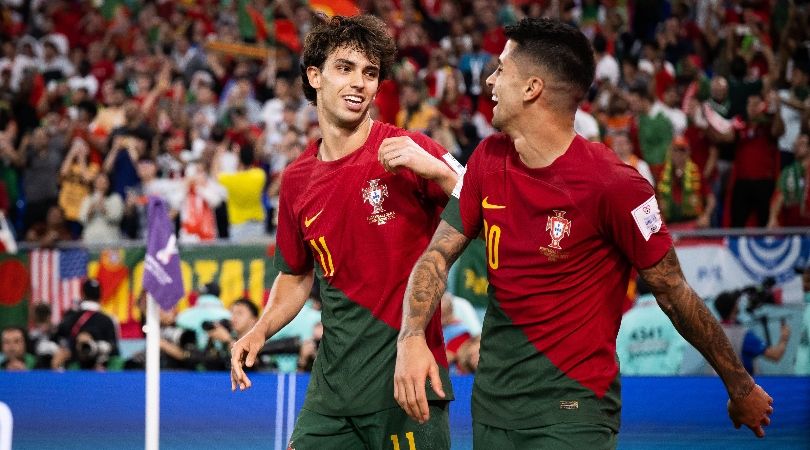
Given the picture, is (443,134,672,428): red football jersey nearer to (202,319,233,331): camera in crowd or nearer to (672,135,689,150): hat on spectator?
(202,319,233,331): camera in crowd

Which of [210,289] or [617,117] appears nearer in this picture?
[210,289]

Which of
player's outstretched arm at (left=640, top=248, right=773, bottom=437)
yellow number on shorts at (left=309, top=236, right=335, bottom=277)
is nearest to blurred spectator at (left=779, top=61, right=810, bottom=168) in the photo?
yellow number on shorts at (left=309, top=236, right=335, bottom=277)

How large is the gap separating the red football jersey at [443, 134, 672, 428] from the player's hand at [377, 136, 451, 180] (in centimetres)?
46

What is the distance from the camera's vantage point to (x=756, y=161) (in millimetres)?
12047

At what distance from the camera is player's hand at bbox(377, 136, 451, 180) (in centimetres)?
454

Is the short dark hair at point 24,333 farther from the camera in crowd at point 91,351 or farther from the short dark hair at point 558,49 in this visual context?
the short dark hair at point 558,49

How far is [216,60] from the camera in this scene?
1762 cm

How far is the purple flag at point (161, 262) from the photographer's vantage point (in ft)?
23.1

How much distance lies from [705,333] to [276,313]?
6.55ft

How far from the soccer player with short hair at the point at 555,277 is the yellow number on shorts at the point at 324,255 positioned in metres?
0.80

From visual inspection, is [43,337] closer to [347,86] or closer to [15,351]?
[15,351]

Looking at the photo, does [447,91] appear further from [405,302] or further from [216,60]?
[405,302]

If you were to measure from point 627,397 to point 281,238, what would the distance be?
109 inches

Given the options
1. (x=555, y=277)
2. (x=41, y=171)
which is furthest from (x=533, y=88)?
(x=41, y=171)
